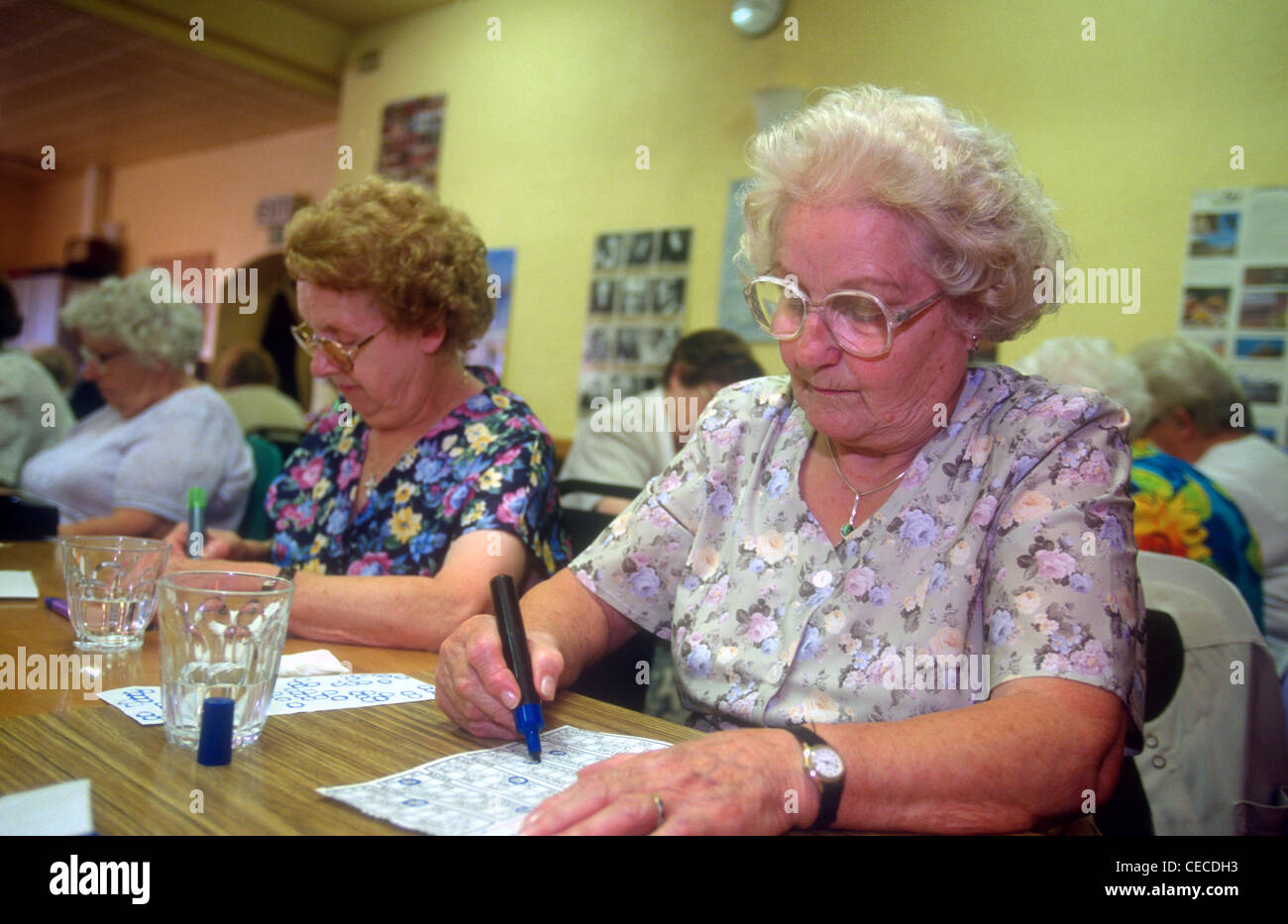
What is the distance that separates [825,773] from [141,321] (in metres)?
2.82

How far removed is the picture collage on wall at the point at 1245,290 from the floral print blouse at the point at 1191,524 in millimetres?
858

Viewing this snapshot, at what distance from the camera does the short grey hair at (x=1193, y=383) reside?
9.55ft

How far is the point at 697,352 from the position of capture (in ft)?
10.7

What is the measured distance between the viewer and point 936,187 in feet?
3.65

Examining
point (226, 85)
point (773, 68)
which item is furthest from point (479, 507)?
point (226, 85)

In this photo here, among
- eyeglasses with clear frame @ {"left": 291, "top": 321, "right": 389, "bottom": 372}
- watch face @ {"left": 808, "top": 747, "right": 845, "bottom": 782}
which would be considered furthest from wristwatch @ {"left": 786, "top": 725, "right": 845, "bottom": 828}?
eyeglasses with clear frame @ {"left": 291, "top": 321, "right": 389, "bottom": 372}

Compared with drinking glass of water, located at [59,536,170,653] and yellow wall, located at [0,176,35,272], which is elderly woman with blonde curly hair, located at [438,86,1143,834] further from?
yellow wall, located at [0,176,35,272]

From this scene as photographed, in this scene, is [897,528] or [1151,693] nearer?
[897,528]

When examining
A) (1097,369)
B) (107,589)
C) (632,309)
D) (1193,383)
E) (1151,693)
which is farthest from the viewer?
(632,309)

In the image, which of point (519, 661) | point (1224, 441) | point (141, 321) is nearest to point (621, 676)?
point (519, 661)

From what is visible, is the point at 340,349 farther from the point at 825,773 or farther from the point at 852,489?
the point at 825,773

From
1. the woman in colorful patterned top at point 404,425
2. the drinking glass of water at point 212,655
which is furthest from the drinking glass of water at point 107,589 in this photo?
the drinking glass of water at point 212,655

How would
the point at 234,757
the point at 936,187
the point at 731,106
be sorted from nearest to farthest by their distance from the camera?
the point at 234,757, the point at 936,187, the point at 731,106
